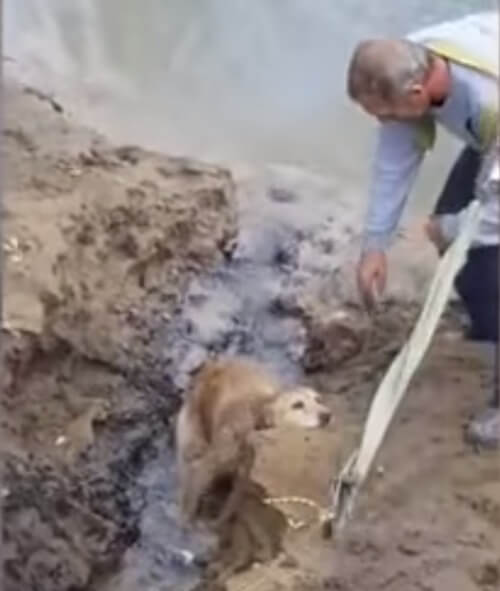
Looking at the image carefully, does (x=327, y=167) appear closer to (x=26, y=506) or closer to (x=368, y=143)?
(x=368, y=143)

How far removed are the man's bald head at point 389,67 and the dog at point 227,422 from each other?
0.49 meters

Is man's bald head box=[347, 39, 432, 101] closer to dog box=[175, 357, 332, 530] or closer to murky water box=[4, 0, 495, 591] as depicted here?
dog box=[175, 357, 332, 530]

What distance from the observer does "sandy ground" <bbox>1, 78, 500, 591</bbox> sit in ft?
7.13

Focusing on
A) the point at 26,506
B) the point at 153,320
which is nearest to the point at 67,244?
the point at 153,320

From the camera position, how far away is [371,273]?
2561 mm

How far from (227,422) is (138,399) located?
29cm

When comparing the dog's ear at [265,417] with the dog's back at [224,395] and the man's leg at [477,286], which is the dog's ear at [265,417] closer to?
the dog's back at [224,395]

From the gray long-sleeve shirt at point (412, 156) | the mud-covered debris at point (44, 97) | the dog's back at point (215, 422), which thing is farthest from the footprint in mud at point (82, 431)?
the mud-covered debris at point (44, 97)

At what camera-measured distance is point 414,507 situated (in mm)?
2244

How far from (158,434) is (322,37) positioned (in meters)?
0.97

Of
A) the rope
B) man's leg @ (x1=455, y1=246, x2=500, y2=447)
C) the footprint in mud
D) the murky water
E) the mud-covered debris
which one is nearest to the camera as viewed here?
the rope

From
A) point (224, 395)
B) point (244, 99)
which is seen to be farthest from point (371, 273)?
point (244, 99)

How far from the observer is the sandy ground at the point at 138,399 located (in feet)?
7.13

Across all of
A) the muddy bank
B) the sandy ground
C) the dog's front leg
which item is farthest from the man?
the muddy bank
